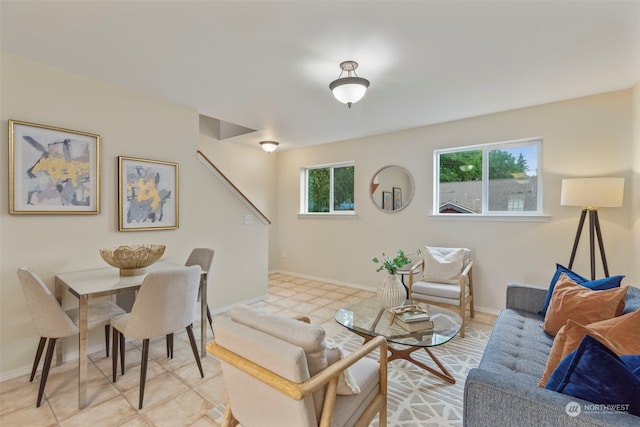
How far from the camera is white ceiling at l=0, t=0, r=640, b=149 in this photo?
1.77 meters

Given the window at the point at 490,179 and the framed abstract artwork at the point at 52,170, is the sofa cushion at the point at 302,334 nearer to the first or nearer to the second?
the framed abstract artwork at the point at 52,170

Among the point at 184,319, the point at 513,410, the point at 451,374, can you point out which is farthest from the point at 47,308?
the point at 451,374

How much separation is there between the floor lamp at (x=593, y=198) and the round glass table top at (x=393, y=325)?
167cm

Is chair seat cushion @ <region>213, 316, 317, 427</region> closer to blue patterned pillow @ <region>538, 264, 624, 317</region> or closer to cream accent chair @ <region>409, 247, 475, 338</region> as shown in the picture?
blue patterned pillow @ <region>538, 264, 624, 317</region>

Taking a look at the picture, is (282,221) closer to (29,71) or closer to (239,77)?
(239,77)

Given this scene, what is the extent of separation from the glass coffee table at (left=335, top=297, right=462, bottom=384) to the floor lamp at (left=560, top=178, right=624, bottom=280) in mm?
1668

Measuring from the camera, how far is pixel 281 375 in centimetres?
109

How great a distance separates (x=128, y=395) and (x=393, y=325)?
1887 millimetres

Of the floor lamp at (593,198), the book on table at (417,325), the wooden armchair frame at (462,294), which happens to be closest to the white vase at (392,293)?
the book on table at (417,325)

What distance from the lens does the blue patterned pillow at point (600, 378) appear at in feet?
2.95

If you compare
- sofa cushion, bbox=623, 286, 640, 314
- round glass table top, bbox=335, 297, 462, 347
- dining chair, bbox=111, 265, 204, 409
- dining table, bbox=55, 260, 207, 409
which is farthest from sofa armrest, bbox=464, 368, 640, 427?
dining table, bbox=55, 260, 207, 409

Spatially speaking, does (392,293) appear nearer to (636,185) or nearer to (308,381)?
(308,381)

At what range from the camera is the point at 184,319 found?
2178 mm


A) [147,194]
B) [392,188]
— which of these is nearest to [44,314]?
[147,194]
